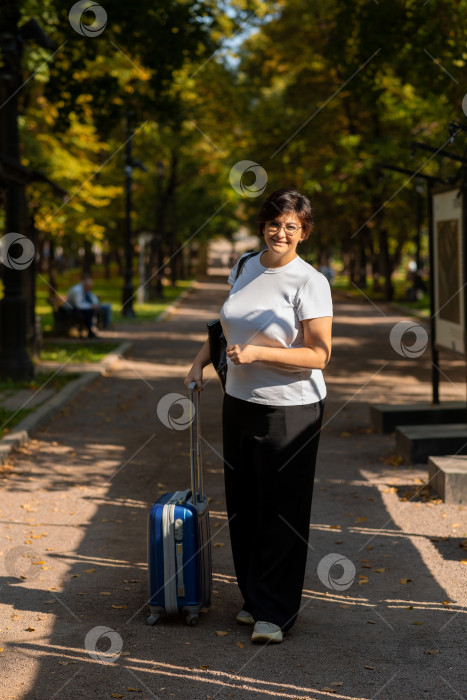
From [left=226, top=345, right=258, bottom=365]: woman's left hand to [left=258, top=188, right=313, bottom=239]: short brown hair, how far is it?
61cm

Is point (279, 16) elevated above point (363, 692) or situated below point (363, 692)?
above

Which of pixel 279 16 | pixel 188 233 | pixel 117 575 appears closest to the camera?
pixel 117 575

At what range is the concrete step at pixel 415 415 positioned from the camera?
10008 mm

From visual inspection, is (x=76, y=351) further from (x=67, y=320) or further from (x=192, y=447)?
(x=192, y=447)

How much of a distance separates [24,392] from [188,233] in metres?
49.4

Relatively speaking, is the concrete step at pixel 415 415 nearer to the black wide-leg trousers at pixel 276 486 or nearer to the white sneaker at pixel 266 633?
the black wide-leg trousers at pixel 276 486

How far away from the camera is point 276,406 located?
4.63 meters

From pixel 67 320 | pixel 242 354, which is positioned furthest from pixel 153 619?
pixel 67 320

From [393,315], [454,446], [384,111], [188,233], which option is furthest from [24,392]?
[188,233]

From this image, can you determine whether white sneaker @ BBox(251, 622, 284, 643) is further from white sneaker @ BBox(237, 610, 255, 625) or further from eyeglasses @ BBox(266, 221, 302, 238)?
eyeglasses @ BBox(266, 221, 302, 238)

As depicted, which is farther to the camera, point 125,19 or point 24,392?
point 125,19

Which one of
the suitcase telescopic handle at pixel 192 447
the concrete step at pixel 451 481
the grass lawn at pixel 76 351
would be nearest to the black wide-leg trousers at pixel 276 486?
the suitcase telescopic handle at pixel 192 447

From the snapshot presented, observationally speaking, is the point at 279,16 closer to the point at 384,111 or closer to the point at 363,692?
the point at 384,111

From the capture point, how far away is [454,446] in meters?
8.55
